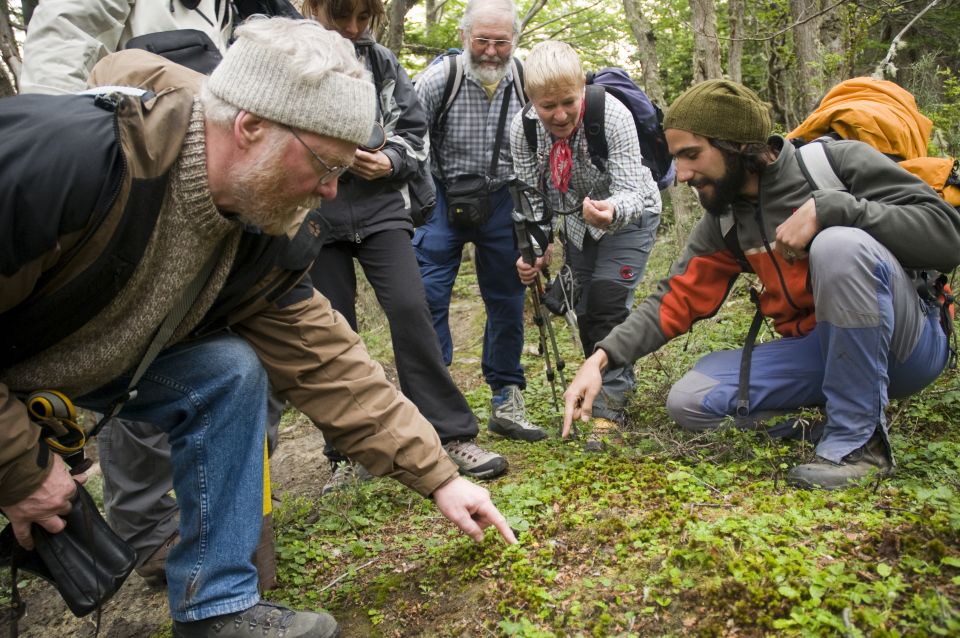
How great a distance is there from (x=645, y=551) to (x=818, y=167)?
80.7 inches

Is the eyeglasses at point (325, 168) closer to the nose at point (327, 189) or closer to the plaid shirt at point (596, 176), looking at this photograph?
the nose at point (327, 189)

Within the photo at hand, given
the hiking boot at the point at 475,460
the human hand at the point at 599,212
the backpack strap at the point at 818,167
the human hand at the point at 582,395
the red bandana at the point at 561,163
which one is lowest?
the hiking boot at the point at 475,460

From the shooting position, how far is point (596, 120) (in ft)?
15.3

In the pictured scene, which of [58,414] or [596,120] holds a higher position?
[596,120]

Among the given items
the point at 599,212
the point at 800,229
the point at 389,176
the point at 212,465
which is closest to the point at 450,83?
the point at 389,176

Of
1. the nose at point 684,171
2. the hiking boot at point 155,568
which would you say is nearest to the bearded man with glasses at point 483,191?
the nose at point 684,171

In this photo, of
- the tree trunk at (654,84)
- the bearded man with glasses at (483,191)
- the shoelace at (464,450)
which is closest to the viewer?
the shoelace at (464,450)

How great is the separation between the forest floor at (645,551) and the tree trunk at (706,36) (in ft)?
14.5

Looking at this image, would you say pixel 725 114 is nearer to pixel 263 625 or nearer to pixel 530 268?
pixel 530 268

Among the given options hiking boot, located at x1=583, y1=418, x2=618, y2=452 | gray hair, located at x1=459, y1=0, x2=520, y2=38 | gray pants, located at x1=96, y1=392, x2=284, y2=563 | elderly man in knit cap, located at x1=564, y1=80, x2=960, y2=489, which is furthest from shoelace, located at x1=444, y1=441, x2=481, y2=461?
gray hair, located at x1=459, y1=0, x2=520, y2=38

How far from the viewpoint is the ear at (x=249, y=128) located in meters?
2.27

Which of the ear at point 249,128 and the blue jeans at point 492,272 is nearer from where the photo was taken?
the ear at point 249,128

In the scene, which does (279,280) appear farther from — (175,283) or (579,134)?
(579,134)

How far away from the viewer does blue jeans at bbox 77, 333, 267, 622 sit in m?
2.57
